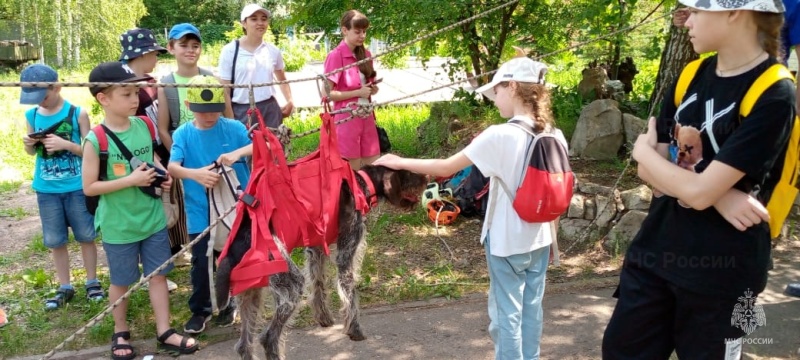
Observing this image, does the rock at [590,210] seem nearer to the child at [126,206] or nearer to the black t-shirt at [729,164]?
the black t-shirt at [729,164]

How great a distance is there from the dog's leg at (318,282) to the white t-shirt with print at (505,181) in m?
0.80

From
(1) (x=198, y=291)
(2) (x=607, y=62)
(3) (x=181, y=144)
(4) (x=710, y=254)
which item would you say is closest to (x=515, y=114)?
(4) (x=710, y=254)

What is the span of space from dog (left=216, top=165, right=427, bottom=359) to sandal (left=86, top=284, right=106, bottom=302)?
2.16 metres

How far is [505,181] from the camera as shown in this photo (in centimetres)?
291

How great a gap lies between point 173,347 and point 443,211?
2808 millimetres

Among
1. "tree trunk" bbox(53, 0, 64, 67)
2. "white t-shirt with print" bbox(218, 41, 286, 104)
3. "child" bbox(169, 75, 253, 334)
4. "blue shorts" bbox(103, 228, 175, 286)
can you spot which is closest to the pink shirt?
"white t-shirt with print" bbox(218, 41, 286, 104)

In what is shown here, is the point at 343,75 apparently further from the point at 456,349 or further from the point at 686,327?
the point at 686,327

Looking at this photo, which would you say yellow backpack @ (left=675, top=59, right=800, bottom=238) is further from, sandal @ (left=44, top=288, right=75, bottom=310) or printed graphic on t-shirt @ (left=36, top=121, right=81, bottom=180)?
sandal @ (left=44, top=288, right=75, bottom=310)

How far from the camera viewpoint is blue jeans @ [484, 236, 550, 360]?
3.01 metres

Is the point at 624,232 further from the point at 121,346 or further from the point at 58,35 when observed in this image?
the point at 58,35

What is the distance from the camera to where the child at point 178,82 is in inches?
171

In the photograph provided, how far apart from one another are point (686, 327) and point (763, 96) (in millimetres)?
844

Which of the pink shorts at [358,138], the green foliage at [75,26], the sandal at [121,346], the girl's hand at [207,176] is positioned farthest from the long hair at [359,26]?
the green foliage at [75,26]

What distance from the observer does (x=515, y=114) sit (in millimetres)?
3010
